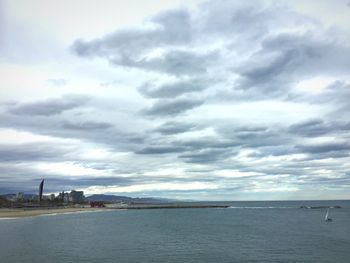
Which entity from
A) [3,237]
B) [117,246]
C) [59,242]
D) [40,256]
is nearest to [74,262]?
[40,256]

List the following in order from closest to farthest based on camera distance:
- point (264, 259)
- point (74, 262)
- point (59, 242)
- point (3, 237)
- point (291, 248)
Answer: point (74, 262) → point (264, 259) → point (291, 248) → point (59, 242) → point (3, 237)

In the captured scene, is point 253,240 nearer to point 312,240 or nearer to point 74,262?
point 312,240

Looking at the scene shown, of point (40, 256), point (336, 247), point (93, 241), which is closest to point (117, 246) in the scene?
point (93, 241)

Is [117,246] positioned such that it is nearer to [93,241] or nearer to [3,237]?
[93,241]

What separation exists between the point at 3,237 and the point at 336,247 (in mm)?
56943

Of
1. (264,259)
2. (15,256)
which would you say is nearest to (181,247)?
(264,259)

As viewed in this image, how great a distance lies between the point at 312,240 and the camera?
7856cm

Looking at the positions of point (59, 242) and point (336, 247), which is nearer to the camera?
point (336, 247)

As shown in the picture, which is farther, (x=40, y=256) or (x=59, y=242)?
(x=59, y=242)

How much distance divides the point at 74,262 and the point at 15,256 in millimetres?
8546

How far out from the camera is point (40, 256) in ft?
184

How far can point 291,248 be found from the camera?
66.9 m

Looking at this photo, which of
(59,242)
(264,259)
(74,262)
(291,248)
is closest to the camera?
(74,262)

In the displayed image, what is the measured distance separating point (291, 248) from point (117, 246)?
26.7 meters
